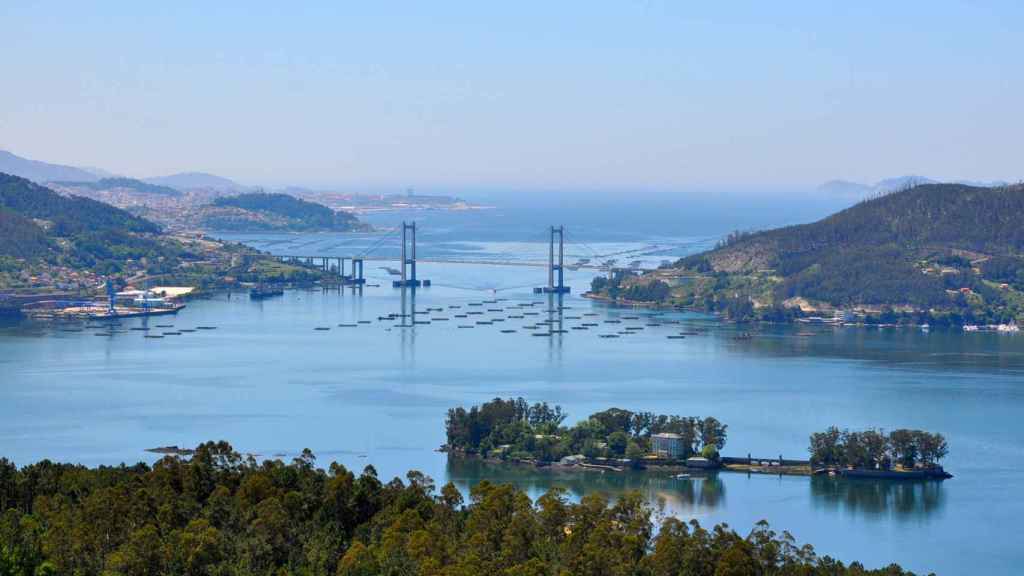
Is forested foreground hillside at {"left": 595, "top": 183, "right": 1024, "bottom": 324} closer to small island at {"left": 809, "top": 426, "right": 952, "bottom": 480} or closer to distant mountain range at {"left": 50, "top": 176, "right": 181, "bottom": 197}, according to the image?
small island at {"left": 809, "top": 426, "right": 952, "bottom": 480}

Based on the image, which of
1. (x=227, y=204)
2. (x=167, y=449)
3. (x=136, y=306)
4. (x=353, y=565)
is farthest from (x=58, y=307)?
(x=227, y=204)

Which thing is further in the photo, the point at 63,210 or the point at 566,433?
the point at 63,210

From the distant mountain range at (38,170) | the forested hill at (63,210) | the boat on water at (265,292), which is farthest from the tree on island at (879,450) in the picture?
the distant mountain range at (38,170)

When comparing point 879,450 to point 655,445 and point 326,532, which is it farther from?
point 326,532

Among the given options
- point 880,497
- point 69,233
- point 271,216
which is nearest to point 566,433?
point 880,497

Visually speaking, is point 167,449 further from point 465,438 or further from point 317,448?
point 465,438

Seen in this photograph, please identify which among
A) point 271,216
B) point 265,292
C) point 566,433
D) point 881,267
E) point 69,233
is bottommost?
point 566,433
